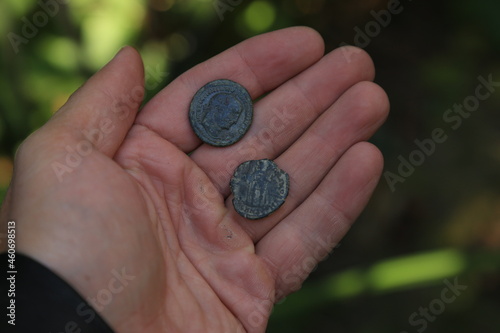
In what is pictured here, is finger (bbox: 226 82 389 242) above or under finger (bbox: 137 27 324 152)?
under

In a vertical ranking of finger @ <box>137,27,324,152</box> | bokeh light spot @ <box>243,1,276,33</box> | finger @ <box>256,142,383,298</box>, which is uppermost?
bokeh light spot @ <box>243,1,276,33</box>

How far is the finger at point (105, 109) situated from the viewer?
2.21 m

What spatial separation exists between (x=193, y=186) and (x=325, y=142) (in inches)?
26.5

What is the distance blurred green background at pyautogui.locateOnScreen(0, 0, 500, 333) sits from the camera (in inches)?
127

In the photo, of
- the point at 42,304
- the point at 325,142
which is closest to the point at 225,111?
the point at 325,142

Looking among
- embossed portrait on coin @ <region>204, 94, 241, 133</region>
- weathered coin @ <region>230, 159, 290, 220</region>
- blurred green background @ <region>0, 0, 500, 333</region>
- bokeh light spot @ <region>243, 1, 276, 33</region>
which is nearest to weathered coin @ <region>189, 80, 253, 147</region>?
embossed portrait on coin @ <region>204, 94, 241, 133</region>

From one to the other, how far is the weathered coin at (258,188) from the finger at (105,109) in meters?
0.58

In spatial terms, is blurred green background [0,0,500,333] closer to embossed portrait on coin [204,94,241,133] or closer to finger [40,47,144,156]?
embossed portrait on coin [204,94,241,133]

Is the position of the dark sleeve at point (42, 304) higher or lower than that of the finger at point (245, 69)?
lower

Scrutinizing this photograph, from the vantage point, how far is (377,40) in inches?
155

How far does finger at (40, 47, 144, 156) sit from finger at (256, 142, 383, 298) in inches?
33.5

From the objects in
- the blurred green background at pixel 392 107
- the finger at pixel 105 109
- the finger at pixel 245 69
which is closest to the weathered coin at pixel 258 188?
the finger at pixel 245 69

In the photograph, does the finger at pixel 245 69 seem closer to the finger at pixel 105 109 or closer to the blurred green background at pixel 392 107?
the finger at pixel 105 109

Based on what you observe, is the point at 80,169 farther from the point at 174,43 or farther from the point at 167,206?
the point at 174,43
